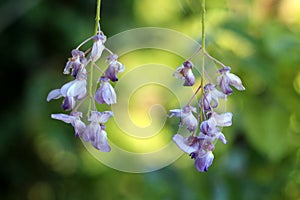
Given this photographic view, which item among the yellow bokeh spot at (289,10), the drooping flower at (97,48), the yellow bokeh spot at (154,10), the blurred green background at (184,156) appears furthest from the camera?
the yellow bokeh spot at (154,10)

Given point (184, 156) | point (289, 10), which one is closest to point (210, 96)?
point (184, 156)

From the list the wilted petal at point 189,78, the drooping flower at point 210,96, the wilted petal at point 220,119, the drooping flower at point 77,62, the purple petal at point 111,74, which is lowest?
the wilted petal at point 220,119

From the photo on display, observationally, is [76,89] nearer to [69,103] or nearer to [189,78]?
[69,103]

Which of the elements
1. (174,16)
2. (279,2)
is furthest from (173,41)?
(279,2)

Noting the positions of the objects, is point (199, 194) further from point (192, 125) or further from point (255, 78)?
point (192, 125)

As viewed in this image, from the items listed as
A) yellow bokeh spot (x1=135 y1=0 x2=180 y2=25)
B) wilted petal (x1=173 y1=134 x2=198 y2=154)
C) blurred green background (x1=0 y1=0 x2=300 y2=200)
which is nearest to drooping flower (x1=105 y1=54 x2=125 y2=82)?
wilted petal (x1=173 y1=134 x2=198 y2=154)

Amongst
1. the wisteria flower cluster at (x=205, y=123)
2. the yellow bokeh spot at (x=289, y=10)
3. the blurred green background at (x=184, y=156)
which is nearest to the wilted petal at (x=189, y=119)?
the wisteria flower cluster at (x=205, y=123)

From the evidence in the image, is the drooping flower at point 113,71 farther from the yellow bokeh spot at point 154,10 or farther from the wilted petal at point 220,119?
the yellow bokeh spot at point 154,10

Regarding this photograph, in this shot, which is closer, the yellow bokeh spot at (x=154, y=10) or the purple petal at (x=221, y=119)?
the purple petal at (x=221, y=119)
